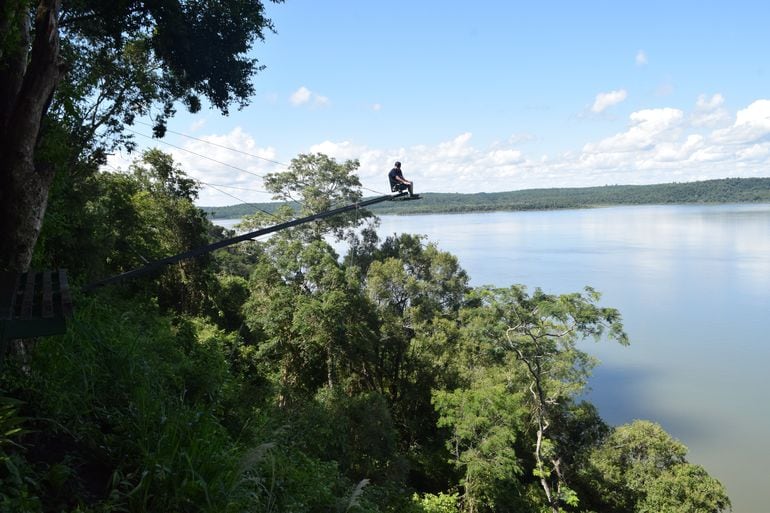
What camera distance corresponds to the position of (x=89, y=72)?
837cm

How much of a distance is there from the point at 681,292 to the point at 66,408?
135 ft

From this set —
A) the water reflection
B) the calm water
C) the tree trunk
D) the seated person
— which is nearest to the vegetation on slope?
the tree trunk

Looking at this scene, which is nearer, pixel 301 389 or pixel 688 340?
pixel 301 389

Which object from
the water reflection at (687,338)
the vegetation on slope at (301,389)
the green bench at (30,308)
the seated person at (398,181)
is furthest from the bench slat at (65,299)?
the water reflection at (687,338)

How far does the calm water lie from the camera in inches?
710

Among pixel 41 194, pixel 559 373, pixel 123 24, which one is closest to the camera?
pixel 41 194

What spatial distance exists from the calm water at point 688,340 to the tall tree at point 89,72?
17497 mm

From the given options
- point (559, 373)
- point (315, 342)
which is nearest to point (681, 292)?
point (559, 373)

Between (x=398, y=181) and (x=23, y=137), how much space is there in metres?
3.94

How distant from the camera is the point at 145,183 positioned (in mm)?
14125

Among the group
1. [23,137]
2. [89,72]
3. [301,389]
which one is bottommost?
[301,389]

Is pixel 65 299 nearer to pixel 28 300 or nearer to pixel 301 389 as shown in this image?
pixel 28 300

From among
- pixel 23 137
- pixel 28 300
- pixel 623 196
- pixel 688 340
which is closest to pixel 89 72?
pixel 23 137

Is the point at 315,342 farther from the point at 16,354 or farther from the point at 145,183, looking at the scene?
the point at 16,354
